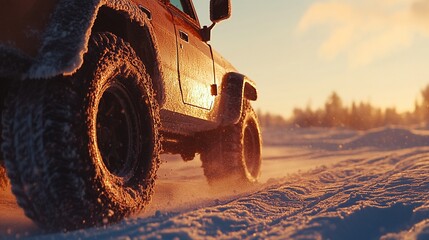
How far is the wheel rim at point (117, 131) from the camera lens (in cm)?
289

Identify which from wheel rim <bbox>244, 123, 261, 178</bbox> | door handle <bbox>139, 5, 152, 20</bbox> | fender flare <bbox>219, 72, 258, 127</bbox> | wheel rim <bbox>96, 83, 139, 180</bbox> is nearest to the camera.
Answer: wheel rim <bbox>96, 83, 139, 180</bbox>

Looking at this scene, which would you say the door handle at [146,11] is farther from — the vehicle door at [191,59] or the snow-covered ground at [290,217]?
the snow-covered ground at [290,217]

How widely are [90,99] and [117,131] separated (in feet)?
1.94

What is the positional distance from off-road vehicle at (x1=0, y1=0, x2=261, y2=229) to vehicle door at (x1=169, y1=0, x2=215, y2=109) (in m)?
0.02

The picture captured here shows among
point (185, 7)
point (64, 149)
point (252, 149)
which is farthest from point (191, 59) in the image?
point (252, 149)

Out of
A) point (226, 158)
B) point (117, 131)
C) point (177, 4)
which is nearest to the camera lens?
point (117, 131)

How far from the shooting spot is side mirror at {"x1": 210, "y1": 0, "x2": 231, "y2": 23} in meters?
4.67

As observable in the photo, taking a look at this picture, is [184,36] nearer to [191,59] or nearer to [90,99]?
[191,59]

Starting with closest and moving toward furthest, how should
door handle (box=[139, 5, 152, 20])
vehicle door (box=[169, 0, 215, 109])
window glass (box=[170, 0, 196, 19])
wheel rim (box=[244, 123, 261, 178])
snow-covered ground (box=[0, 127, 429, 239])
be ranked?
1. snow-covered ground (box=[0, 127, 429, 239])
2. door handle (box=[139, 5, 152, 20])
3. vehicle door (box=[169, 0, 215, 109])
4. window glass (box=[170, 0, 196, 19])
5. wheel rim (box=[244, 123, 261, 178])

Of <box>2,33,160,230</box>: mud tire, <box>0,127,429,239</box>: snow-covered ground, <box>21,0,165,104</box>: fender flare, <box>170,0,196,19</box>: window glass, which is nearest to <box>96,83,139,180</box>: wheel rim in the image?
<box>2,33,160,230</box>: mud tire

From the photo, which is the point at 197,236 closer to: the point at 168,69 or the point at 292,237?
the point at 292,237

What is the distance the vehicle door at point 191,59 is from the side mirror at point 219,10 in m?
0.18

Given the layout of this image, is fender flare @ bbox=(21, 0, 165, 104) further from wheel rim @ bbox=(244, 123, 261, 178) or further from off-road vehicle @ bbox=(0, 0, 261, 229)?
wheel rim @ bbox=(244, 123, 261, 178)

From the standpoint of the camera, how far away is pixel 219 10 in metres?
4.71
